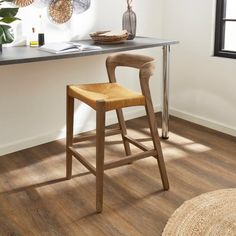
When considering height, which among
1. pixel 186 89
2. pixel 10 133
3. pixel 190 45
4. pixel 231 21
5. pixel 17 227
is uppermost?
pixel 231 21

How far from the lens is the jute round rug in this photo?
1858 millimetres

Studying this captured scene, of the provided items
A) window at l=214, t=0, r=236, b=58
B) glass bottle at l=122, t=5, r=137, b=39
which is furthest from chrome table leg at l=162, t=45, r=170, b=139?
window at l=214, t=0, r=236, b=58

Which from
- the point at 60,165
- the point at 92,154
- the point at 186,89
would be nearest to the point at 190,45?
the point at 186,89

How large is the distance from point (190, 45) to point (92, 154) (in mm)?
1377

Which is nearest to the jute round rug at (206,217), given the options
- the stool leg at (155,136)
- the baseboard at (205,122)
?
the stool leg at (155,136)

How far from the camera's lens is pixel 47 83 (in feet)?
9.51

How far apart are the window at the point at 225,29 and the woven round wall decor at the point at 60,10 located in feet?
4.04

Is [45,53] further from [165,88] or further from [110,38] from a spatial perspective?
[165,88]

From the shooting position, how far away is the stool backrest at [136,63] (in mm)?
2062

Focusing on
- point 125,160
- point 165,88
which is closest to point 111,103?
point 125,160

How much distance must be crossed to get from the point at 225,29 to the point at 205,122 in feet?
2.74

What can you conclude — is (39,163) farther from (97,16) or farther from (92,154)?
(97,16)

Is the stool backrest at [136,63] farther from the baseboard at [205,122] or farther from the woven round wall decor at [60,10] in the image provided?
the baseboard at [205,122]

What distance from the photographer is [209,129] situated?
329 cm
